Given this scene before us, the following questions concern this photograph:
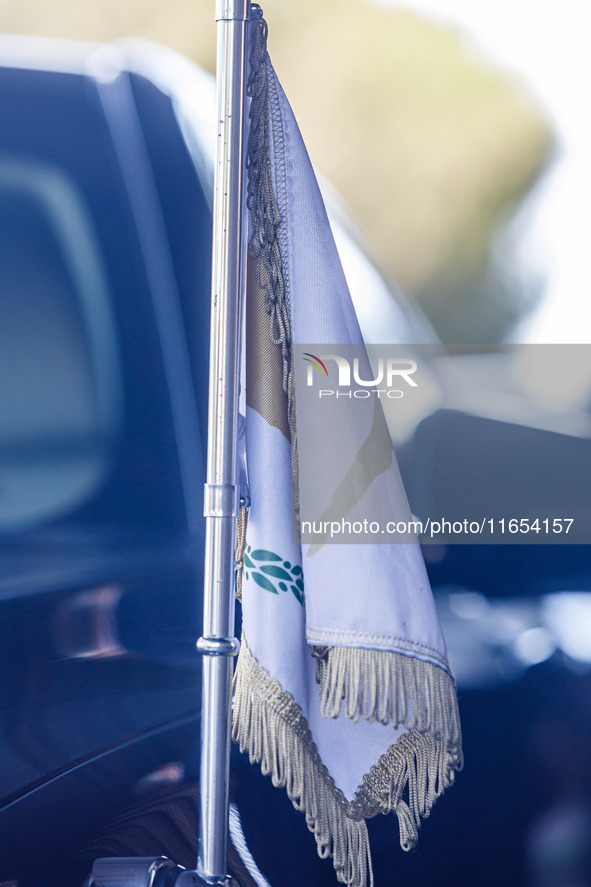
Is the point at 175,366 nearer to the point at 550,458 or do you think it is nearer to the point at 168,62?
the point at 168,62

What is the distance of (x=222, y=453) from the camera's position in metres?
0.75

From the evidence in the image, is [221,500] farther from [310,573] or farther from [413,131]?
[413,131]

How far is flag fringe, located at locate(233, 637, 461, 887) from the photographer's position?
32.5 inches

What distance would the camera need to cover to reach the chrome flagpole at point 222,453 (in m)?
0.73

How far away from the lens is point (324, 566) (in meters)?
0.82

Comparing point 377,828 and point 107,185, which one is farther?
point 107,185

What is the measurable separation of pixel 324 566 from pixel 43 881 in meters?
0.39

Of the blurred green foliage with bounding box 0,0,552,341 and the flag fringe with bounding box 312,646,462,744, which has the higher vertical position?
the blurred green foliage with bounding box 0,0,552,341

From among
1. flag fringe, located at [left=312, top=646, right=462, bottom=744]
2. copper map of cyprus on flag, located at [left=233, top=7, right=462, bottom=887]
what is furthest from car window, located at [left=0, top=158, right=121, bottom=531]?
flag fringe, located at [left=312, top=646, right=462, bottom=744]

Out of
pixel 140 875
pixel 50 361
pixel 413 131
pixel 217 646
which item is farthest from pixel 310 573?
pixel 413 131

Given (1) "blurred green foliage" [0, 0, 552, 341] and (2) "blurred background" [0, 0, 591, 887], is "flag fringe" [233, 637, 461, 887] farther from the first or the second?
(1) "blurred green foliage" [0, 0, 552, 341]

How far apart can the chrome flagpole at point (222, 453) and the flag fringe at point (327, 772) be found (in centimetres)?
9

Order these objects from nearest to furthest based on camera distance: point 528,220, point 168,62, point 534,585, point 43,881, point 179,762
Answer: point 43,881 → point 179,762 → point 534,585 → point 168,62 → point 528,220

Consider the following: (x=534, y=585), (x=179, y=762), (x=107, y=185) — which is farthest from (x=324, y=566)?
(x=107, y=185)
